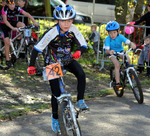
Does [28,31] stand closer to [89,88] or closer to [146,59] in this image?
[89,88]

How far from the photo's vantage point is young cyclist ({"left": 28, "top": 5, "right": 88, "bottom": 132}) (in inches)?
168

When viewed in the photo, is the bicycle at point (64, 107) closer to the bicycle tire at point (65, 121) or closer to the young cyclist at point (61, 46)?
the bicycle tire at point (65, 121)

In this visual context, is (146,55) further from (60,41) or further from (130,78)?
(60,41)

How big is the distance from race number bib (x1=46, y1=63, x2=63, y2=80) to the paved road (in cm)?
105

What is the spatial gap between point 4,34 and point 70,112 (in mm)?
5466

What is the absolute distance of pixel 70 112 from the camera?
393 cm

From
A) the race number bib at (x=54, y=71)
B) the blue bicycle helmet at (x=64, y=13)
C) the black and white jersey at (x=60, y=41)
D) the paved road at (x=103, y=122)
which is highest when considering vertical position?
the blue bicycle helmet at (x=64, y=13)

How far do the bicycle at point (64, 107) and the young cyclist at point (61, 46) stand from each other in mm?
191

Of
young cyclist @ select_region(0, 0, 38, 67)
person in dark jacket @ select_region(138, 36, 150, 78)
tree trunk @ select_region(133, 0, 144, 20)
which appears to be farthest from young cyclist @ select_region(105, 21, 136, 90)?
tree trunk @ select_region(133, 0, 144, 20)

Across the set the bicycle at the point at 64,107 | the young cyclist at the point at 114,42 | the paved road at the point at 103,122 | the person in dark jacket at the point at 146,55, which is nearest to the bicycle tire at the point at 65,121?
the bicycle at the point at 64,107

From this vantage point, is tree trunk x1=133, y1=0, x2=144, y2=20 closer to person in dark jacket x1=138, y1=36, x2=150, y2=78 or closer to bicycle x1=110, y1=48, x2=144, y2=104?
person in dark jacket x1=138, y1=36, x2=150, y2=78

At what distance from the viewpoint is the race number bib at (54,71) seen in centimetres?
418

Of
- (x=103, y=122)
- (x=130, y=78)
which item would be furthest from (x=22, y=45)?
(x=103, y=122)

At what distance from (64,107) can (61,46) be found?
→ 1001mm
